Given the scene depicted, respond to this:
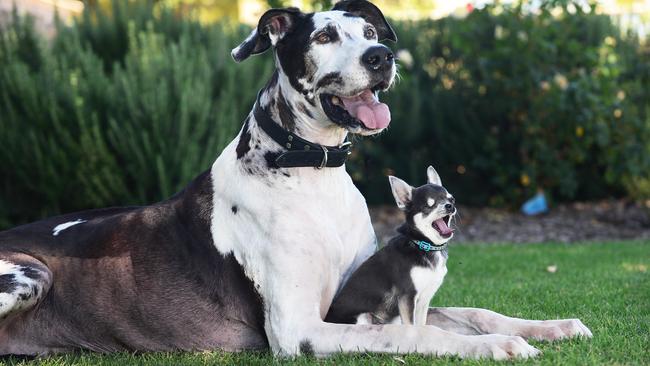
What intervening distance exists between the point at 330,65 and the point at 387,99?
6742mm

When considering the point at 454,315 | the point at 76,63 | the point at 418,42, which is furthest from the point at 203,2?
the point at 454,315

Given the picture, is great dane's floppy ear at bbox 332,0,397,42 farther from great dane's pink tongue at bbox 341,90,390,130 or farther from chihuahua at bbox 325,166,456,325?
chihuahua at bbox 325,166,456,325

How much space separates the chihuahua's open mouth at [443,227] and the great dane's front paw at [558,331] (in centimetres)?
62

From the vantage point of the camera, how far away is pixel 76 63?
893 cm

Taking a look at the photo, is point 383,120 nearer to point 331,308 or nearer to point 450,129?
point 331,308

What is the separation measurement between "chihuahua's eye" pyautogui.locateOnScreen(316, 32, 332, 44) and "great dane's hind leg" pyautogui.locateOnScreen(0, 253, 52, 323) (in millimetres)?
1777

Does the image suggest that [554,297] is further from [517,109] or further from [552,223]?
[517,109]

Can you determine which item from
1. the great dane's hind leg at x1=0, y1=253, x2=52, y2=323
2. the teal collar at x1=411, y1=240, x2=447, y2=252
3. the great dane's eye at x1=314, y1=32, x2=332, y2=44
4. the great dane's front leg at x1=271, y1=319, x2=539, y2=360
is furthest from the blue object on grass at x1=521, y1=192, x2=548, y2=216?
the great dane's hind leg at x1=0, y1=253, x2=52, y2=323

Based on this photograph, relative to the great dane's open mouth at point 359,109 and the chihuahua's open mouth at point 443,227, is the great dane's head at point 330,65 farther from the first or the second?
the chihuahua's open mouth at point 443,227

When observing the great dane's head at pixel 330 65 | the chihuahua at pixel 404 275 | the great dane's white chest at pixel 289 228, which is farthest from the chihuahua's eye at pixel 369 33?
the chihuahua at pixel 404 275

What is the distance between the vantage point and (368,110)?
4129 millimetres

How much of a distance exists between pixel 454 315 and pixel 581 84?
20.2 ft

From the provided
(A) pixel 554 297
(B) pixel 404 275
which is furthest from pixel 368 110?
(A) pixel 554 297

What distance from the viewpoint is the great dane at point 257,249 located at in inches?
160
